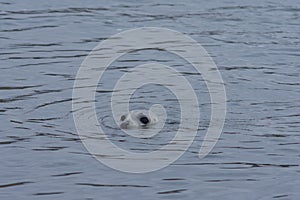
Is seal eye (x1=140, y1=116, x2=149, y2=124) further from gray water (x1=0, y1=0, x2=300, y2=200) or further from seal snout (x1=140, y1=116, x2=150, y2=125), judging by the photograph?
gray water (x1=0, y1=0, x2=300, y2=200)

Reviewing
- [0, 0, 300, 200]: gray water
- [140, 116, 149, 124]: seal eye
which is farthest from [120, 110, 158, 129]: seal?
[0, 0, 300, 200]: gray water

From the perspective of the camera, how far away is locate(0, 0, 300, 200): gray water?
352 inches

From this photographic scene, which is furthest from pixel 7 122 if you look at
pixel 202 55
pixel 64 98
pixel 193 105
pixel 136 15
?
pixel 136 15

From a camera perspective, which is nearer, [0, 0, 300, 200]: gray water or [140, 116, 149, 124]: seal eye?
[0, 0, 300, 200]: gray water

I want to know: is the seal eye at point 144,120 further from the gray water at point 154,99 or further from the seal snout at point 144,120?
the gray water at point 154,99

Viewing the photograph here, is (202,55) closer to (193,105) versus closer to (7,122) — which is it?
(193,105)

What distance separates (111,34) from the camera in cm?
1572

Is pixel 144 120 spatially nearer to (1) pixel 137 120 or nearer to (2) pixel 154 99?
(1) pixel 137 120

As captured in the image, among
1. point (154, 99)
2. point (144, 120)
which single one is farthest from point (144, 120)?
point (154, 99)

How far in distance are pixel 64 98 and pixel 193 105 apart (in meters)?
1.45

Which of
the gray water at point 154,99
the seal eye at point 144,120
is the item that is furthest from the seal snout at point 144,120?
the gray water at point 154,99

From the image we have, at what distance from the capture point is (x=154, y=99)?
1197 centimetres

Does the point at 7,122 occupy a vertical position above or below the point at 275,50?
below

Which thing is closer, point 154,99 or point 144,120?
point 144,120
